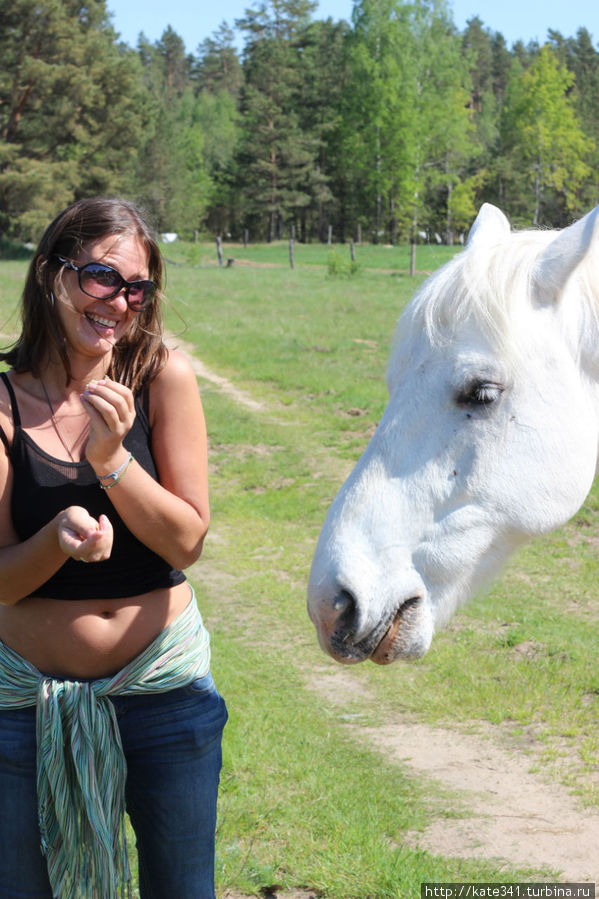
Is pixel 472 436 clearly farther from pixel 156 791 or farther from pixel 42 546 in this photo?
pixel 156 791

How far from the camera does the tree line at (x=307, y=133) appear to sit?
32.0m

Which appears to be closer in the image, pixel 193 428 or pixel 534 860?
pixel 193 428

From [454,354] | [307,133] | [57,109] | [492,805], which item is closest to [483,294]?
[454,354]

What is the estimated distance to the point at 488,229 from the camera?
213cm

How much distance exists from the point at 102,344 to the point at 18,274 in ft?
77.3

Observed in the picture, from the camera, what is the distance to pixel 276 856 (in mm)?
2934

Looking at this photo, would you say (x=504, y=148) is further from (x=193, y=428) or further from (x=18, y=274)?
(x=193, y=428)

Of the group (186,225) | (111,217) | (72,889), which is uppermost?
(186,225)

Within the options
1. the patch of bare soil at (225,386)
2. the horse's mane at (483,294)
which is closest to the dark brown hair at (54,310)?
the horse's mane at (483,294)

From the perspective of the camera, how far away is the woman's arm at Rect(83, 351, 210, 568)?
170 centimetres

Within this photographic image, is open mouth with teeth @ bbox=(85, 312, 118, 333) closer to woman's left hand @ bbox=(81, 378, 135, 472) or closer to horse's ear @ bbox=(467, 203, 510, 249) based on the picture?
woman's left hand @ bbox=(81, 378, 135, 472)

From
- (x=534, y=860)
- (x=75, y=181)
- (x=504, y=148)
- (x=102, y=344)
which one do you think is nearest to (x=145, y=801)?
(x=102, y=344)

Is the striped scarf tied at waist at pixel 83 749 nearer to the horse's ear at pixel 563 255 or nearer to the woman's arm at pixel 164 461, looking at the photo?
the woman's arm at pixel 164 461

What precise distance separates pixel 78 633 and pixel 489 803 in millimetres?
2301
